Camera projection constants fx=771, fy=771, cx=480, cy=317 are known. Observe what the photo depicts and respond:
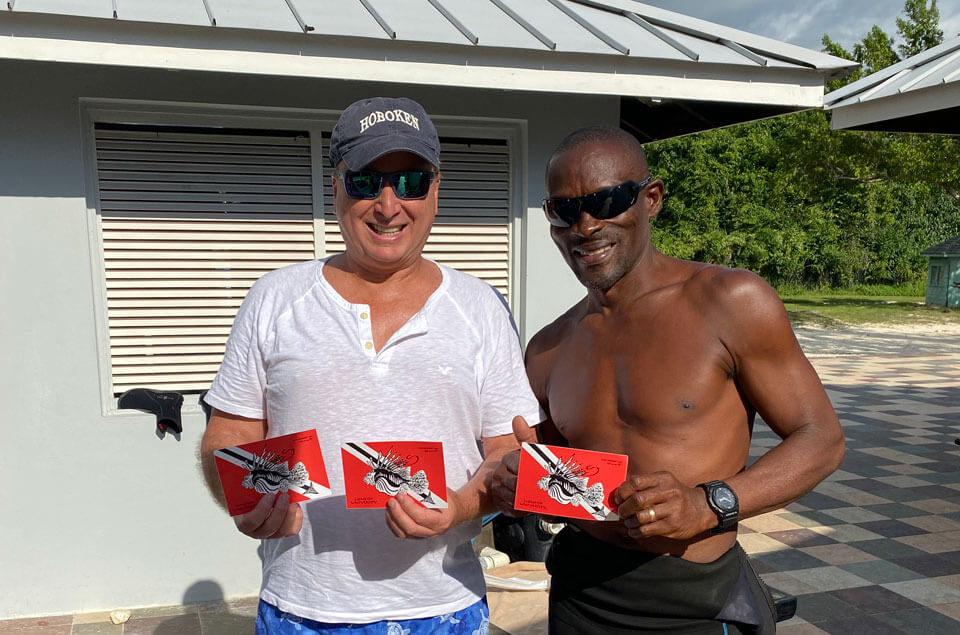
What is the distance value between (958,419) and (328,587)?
34.5 feet

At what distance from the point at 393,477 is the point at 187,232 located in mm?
3174

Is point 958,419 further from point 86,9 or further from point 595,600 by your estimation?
point 86,9

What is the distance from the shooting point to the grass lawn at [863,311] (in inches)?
838

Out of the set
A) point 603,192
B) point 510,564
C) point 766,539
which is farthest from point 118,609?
point 766,539

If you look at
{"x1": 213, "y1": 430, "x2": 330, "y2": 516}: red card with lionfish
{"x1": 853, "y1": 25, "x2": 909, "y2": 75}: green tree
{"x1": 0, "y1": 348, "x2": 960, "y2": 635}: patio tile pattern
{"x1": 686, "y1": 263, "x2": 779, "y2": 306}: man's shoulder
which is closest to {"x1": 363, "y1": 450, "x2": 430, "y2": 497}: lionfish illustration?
{"x1": 213, "y1": 430, "x2": 330, "y2": 516}: red card with lionfish

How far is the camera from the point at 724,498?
1831mm

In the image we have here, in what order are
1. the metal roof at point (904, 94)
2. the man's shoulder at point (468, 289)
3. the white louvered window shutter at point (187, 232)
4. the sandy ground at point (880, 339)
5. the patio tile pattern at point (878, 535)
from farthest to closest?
the sandy ground at point (880, 339) < the metal roof at point (904, 94) < the patio tile pattern at point (878, 535) < the white louvered window shutter at point (187, 232) < the man's shoulder at point (468, 289)

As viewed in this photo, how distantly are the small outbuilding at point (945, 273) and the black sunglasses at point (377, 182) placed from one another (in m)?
25.8

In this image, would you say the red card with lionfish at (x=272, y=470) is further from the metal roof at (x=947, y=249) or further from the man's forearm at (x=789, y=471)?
the metal roof at (x=947, y=249)

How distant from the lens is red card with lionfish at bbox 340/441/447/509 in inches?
66.3

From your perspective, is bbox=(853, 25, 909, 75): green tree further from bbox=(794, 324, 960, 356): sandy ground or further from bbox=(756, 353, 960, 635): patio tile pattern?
bbox=(756, 353, 960, 635): patio tile pattern

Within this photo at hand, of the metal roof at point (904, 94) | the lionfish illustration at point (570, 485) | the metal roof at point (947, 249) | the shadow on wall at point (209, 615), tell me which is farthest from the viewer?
the metal roof at point (947, 249)

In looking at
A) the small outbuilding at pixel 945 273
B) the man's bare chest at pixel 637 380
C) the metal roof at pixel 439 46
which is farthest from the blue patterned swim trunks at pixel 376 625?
the small outbuilding at pixel 945 273

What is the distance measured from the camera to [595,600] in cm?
209
